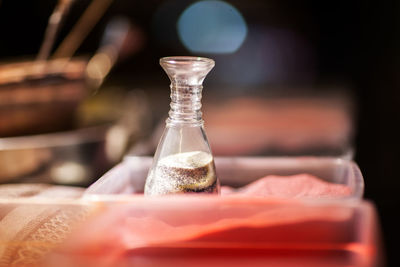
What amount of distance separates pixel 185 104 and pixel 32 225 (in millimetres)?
184

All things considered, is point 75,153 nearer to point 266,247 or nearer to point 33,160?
point 33,160

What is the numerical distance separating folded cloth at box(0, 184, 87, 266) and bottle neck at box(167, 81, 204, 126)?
0.45 ft

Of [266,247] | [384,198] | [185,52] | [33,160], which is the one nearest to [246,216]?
[266,247]

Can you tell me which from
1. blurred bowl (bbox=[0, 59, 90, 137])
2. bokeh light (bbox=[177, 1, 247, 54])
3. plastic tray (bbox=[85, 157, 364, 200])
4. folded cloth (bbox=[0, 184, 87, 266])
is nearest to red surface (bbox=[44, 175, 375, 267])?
folded cloth (bbox=[0, 184, 87, 266])

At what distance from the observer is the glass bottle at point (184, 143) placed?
467 mm

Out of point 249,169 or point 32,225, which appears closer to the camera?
point 32,225

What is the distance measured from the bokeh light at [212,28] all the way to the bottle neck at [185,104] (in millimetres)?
1888

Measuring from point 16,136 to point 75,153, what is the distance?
4.8 inches

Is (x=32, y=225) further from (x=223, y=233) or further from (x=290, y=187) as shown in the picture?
(x=290, y=187)

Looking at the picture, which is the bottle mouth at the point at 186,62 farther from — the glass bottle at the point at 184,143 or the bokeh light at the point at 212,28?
the bokeh light at the point at 212,28

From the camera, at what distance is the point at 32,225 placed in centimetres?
43

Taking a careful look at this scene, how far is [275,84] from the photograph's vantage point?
2.44 meters

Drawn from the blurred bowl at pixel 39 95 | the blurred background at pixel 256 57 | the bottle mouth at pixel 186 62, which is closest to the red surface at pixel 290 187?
the bottle mouth at pixel 186 62

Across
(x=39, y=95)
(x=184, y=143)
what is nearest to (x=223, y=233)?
(x=184, y=143)
